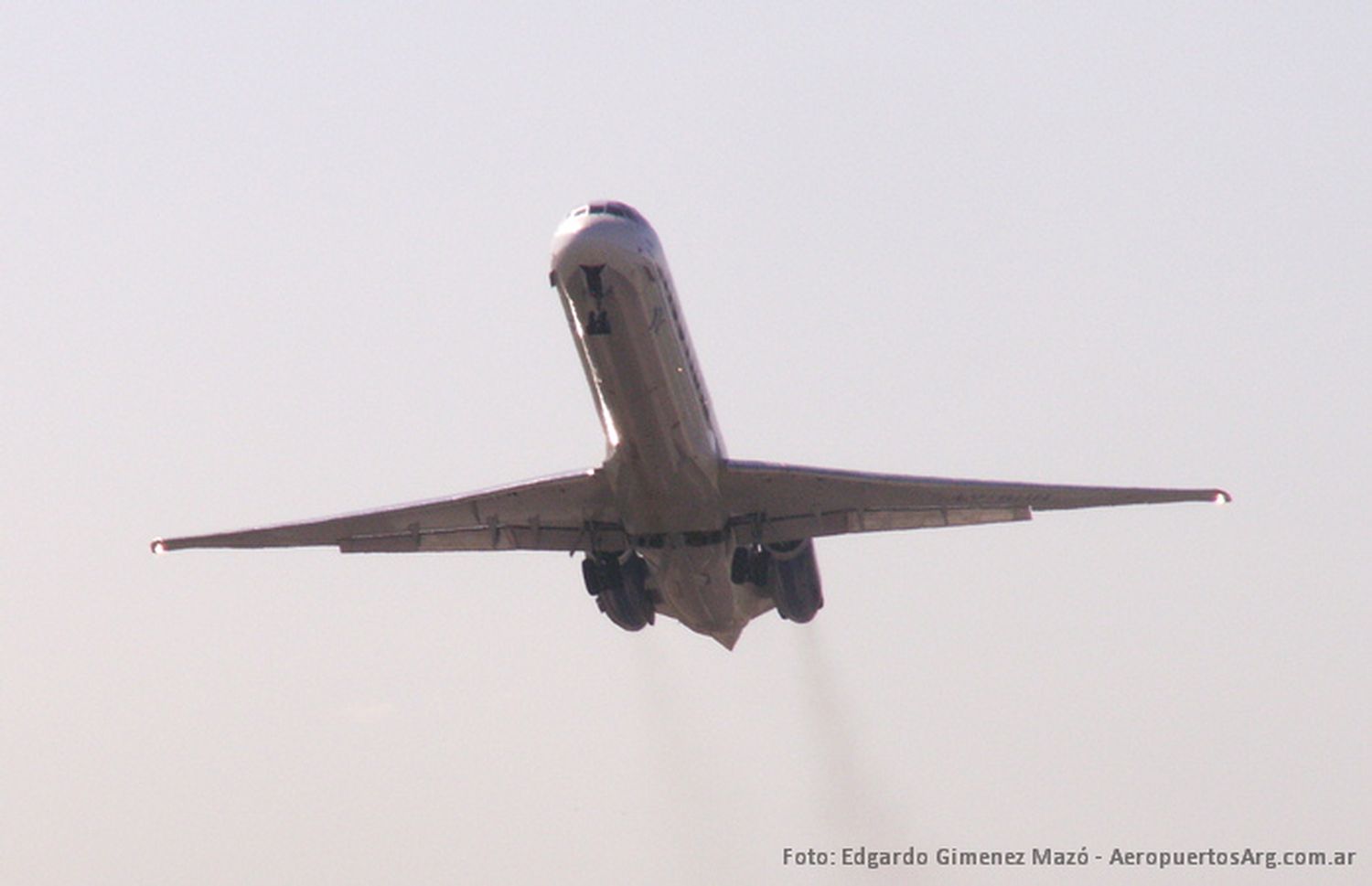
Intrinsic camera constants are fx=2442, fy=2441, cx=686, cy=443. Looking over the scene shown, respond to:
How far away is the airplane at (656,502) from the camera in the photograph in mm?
53812

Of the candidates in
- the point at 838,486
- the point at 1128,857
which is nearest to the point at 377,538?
the point at 838,486

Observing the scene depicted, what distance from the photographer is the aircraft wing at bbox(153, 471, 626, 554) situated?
58594 mm

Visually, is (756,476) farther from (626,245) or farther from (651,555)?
(626,245)

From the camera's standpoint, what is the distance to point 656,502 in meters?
Result: 57.1

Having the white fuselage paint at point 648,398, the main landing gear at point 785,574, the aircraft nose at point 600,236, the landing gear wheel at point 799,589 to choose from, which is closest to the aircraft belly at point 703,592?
the white fuselage paint at point 648,398

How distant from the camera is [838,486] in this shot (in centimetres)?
5819

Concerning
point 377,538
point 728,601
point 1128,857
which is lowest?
point 1128,857

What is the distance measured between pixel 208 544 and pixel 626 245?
14.1m

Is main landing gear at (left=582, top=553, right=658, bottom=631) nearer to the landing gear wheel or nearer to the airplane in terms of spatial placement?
the airplane

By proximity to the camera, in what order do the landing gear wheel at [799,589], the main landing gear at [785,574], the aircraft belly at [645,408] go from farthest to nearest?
the landing gear wheel at [799,589], the main landing gear at [785,574], the aircraft belly at [645,408]

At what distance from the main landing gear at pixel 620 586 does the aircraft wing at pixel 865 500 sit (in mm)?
3112

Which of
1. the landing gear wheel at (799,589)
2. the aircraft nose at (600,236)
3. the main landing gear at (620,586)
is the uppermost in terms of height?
the aircraft nose at (600,236)

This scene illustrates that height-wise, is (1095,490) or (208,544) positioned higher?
(208,544)

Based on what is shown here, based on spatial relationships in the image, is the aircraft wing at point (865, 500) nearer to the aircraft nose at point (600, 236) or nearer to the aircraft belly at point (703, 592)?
the aircraft belly at point (703, 592)
